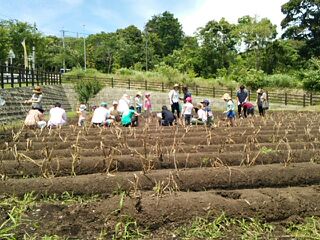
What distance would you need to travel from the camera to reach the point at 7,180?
5594mm

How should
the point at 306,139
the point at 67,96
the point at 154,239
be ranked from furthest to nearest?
the point at 67,96 → the point at 306,139 → the point at 154,239

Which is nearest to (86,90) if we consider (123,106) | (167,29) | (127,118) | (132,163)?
(123,106)

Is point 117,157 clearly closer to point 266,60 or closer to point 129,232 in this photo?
point 129,232

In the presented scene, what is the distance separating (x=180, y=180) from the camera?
5.55 meters

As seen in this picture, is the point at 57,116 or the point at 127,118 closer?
the point at 57,116

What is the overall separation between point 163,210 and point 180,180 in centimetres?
93

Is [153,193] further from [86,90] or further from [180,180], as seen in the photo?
[86,90]

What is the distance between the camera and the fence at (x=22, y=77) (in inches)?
655

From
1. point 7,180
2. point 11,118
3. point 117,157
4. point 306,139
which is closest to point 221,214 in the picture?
point 117,157

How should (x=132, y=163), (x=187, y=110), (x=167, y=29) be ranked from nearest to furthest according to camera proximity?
(x=132, y=163), (x=187, y=110), (x=167, y=29)

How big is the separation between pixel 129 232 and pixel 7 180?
6.93ft

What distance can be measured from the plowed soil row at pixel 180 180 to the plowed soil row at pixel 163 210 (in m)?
0.40

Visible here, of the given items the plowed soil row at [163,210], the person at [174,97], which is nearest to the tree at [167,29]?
the person at [174,97]

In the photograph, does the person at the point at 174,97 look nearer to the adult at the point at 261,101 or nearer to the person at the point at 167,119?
the person at the point at 167,119
